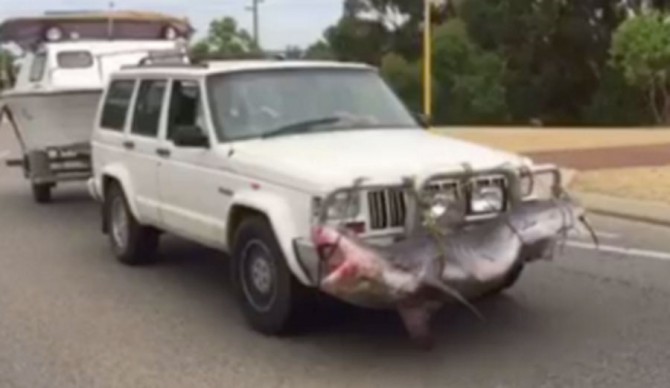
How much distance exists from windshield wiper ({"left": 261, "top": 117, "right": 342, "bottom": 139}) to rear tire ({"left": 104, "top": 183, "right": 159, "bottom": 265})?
236 centimetres

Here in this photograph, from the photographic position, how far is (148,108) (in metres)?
10.6

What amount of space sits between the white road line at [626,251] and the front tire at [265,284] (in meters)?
4.05

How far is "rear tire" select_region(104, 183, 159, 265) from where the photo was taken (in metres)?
11.1

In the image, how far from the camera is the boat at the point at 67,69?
15.8 meters

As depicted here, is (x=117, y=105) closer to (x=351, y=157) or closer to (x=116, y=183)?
(x=116, y=183)

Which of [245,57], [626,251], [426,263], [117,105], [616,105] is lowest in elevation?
[616,105]

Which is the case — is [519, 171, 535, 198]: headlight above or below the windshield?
below

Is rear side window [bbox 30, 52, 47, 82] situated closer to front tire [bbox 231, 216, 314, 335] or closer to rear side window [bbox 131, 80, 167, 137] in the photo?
rear side window [bbox 131, 80, 167, 137]

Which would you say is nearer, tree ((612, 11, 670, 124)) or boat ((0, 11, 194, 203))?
boat ((0, 11, 194, 203))

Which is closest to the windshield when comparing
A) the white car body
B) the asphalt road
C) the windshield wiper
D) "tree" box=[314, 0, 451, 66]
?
the windshield wiper

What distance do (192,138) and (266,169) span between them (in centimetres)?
113

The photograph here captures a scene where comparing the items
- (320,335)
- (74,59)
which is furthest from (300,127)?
(74,59)

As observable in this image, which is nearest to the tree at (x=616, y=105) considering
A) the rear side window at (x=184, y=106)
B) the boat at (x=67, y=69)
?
the boat at (x=67, y=69)

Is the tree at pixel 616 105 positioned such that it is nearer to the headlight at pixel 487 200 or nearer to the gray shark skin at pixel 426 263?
the headlight at pixel 487 200
